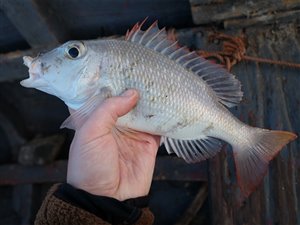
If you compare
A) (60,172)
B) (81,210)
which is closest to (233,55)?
(81,210)

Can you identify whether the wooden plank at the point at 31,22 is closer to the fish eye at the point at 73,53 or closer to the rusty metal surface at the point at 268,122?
the fish eye at the point at 73,53

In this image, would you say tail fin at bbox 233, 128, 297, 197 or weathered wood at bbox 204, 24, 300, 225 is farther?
weathered wood at bbox 204, 24, 300, 225

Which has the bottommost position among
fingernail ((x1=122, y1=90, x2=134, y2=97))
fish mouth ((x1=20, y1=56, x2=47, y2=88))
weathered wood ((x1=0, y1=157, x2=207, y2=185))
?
weathered wood ((x1=0, y1=157, x2=207, y2=185))

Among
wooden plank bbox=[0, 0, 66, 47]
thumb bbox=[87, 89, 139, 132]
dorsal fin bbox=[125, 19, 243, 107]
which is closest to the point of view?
thumb bbox=[87, 89, 139, 132]

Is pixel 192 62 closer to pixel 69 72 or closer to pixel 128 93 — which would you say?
pixel 128 93

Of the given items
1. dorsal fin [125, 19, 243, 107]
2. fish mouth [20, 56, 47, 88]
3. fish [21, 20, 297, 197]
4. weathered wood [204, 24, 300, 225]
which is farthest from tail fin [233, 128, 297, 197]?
fish mouth [20, 56, 47, 88]

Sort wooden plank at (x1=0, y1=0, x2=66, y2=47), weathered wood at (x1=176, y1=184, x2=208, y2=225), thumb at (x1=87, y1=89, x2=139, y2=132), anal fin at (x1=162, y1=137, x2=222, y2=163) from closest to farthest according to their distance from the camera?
1. thumb at (x1=87, y1=89, x2=139, y2=132)
2. anal fin at (x1=162, y1=137, x2=222, y2=163)
3. wooden plank at (x1=0, y1=0, x2=66, y2=47)
4. weathered wood at (x1=176, y1=184, x2=208, y2=225)

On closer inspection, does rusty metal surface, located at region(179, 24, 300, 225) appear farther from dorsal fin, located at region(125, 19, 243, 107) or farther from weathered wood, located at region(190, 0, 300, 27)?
dorsal fin, located at region(125, 19, 243, 107)
